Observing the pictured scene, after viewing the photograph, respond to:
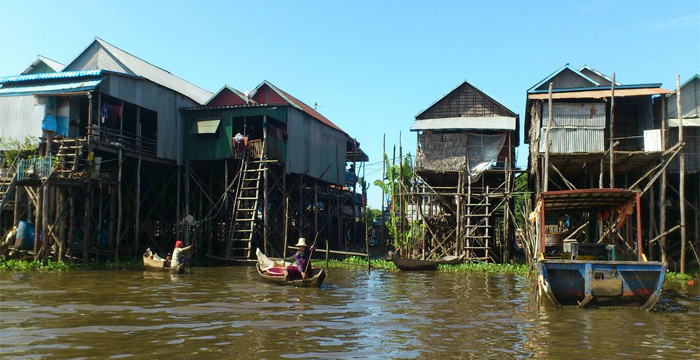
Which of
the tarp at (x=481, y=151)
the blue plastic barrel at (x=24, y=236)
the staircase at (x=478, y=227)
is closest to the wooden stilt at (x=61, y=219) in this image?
the blue plastic barrel at (x=24, y=236)

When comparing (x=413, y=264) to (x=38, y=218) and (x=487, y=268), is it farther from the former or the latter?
(x=38, y=218)

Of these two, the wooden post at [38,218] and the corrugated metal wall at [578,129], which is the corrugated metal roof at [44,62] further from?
the corrugated metal wall at [578,129]

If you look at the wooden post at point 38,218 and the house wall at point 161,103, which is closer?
the wooden post at point 38,218

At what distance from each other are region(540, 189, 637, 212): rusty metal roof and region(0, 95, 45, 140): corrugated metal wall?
61.1ft

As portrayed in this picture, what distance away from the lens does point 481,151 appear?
24.6 metres

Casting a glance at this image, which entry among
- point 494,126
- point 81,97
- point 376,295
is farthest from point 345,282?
point 81,97

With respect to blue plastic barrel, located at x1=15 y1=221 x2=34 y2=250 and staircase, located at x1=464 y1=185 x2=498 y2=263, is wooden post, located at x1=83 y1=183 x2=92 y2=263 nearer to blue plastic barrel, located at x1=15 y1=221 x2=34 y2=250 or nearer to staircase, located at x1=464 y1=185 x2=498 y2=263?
blue plastic barrel, located at x1=15 y1=221 x2=34 y2=250

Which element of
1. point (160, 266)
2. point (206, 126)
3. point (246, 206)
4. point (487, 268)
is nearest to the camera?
point (160, 266)

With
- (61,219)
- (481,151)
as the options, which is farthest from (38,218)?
(481,151)

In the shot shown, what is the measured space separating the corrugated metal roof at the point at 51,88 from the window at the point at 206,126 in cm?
521

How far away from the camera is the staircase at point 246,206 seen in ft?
79.4

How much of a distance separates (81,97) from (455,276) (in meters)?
15.5

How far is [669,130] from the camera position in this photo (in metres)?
21.8

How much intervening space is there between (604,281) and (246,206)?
1778 cm
